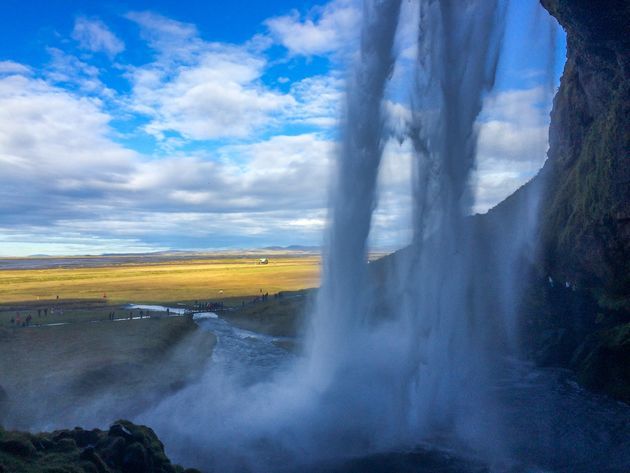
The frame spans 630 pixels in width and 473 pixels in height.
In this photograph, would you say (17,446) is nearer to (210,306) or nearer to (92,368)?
(92,368)

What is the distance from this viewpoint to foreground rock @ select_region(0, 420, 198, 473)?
1437 cm

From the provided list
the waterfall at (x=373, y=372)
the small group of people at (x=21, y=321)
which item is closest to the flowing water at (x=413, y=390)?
the waterfall at (x=373, y=372)

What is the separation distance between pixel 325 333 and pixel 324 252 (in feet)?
17.8

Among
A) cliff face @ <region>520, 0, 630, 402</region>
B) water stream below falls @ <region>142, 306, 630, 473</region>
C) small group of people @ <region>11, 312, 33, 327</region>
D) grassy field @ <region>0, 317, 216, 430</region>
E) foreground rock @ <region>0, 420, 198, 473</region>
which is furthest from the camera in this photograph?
small group of people @ <region>11, 312, 33, 327</region>

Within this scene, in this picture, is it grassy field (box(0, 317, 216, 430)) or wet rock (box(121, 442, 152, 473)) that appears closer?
wet rock (box(121, 442, 152, 473))

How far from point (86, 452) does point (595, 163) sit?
45636mm

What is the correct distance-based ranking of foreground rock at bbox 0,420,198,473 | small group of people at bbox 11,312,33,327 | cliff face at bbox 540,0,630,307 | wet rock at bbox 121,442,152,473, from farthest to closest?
small group of people at bbox 11,312,33,327 → cliff face at bbox 540,0,630,307 → wet rock at bbox 121,442,152,473 → foreground rock at bbox 0,420,198,473

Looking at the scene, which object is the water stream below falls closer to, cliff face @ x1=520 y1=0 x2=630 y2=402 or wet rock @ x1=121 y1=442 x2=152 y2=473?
cliff face @ x1=520 y1=0 x2=630 y2=402

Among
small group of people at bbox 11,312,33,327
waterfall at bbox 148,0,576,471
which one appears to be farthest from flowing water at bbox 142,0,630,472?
small group of people at bbox 11,312,33,327

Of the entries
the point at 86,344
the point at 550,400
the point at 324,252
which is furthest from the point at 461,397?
the point at 86,344

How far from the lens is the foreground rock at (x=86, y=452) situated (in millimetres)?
14369

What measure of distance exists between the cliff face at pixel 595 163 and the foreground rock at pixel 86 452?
113 feet

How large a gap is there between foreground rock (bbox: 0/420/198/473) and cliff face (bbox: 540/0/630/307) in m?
34.4

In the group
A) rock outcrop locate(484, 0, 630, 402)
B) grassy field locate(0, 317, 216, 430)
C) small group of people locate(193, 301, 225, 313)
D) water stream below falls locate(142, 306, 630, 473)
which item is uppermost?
rock outcrop locate(484, 0, 630, 402)
